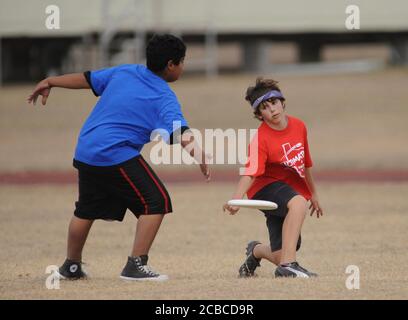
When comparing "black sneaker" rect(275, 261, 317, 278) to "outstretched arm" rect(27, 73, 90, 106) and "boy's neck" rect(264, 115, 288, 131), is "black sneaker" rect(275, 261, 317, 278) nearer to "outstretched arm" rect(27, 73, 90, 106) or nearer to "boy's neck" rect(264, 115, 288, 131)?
"boy's neck" rect(264, 115, 288, 131)

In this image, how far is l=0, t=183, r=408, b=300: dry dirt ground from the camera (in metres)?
7.07

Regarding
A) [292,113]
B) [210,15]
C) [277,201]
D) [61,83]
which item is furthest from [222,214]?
[210,15]

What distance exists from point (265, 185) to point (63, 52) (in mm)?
19121

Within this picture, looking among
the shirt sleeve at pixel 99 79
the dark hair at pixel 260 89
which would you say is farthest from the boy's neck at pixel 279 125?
the shirt sleeve at pixel 99 79

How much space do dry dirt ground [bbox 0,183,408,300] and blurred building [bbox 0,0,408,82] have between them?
912 cm

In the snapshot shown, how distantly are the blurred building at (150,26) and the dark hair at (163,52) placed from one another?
56.7 feet

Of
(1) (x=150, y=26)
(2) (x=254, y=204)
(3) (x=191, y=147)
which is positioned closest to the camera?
(3) (x=191, y=147)

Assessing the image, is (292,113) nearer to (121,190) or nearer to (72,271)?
(72,271)

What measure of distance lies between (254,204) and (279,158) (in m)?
0.58

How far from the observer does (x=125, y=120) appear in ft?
24.4

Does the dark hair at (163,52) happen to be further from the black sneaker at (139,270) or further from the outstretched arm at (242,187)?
the black sneaker at (139,270)

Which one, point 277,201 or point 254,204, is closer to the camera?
point 254,204
